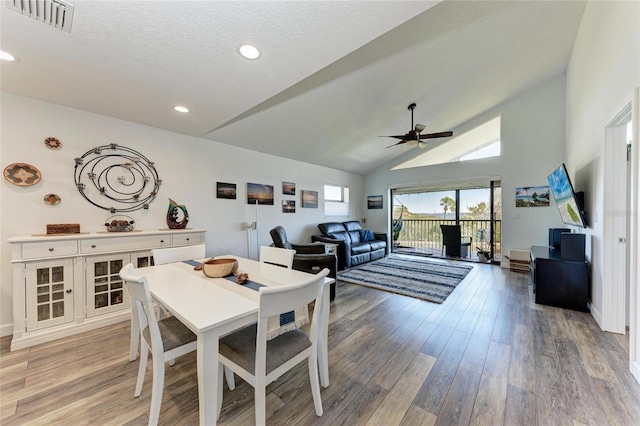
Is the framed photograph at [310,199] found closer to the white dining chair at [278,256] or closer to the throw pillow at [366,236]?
the throw pillow at [366,236]

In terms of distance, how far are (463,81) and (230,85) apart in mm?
3734

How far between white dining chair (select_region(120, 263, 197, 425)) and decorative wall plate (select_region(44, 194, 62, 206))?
1997mm

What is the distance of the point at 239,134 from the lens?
12.6ft

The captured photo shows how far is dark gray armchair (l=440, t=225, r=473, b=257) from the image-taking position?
5.66 meters

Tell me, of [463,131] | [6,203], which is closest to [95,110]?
[6,203]

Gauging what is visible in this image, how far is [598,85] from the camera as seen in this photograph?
2615 mm

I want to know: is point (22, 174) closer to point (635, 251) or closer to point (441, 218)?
point (635, 251)

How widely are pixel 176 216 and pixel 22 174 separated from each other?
4.70ft

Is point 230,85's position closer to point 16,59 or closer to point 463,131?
point 16,59

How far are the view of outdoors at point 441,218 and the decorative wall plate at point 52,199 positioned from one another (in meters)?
6.93

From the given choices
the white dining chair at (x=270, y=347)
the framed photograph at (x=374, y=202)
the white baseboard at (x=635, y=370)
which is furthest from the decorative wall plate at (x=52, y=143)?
the framed photograph at (x=374, y=202)

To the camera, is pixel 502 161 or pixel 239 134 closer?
pixel 239 134

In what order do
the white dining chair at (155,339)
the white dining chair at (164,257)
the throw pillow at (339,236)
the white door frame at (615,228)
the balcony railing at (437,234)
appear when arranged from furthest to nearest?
1. the balcony railing at (437,234)
2. the throw pillow at (339,236)
3. the white door frame at (615,228)
4. the white dining chair at (164,257)
5. the white dining chair at (155,339)

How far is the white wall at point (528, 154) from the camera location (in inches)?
180
